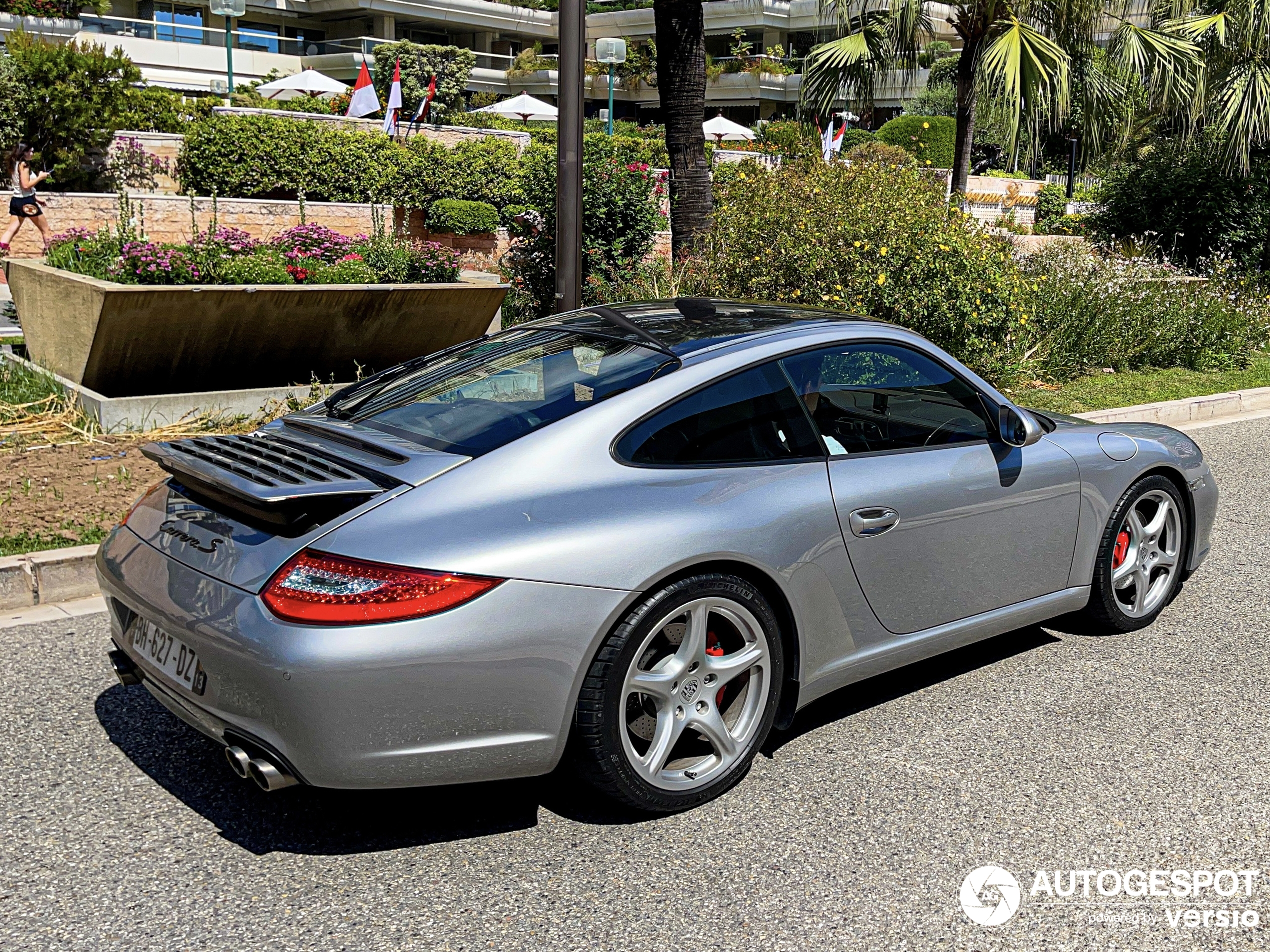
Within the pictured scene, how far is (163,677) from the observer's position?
3447 mm

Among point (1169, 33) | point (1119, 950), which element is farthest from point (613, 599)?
point (1169, 33)

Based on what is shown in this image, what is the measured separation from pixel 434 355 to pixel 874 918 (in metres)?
2.64

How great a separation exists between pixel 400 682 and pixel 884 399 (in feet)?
7.44

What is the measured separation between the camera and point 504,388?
4051 mm

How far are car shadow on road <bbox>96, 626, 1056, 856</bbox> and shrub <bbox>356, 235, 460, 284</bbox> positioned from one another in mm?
6036

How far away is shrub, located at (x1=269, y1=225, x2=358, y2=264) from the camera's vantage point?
9.75 m

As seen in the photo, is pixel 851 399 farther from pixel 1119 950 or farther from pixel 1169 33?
pixel 1169 33

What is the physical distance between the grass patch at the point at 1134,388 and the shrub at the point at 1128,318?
246 mm

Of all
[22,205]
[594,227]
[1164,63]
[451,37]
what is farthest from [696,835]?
[451,37]

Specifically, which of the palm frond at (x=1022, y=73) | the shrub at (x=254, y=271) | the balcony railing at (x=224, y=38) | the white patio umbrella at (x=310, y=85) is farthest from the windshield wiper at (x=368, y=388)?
the balcony railing at (x=224, y=38)

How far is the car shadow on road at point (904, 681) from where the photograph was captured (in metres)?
4.38

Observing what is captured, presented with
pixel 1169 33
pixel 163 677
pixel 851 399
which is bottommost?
pixel 163 677

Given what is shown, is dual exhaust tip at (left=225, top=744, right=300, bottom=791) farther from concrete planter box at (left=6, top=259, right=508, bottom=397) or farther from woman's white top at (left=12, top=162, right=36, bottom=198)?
woman's white top at (left=12, top=162, right=36, bottom=198)

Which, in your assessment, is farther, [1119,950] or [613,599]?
[613,599]
